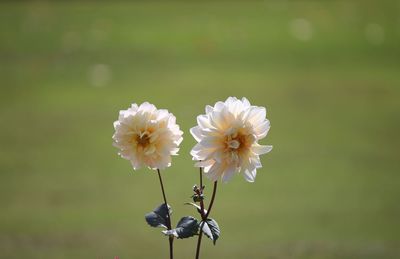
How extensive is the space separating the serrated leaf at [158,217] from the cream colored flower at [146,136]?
0.08m

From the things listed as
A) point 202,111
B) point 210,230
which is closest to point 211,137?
point 210,230

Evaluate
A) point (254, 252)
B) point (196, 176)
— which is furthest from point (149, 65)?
point (254, 252)

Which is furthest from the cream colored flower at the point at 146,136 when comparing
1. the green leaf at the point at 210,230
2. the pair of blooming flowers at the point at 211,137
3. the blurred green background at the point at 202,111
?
the blurred green background at the point at 202,111

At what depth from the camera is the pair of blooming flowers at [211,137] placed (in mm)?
1062

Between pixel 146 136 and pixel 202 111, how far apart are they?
272 cm

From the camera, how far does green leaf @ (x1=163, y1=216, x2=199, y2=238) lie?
1.10 m

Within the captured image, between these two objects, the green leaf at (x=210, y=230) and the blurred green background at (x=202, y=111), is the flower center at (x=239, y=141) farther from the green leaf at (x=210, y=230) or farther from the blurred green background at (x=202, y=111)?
the blurred green background at (x=202, y=111)

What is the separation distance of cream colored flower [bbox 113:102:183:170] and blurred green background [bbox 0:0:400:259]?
1066 millimetres

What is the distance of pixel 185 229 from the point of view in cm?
112

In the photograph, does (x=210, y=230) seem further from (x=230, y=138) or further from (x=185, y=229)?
(x=230, y=138)

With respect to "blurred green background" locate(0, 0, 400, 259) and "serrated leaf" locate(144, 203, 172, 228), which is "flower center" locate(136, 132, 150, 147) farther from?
"blurred green background" locate(0, 0, 400, 259)

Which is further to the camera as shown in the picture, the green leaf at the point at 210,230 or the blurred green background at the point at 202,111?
the blurred green background at the point at 202,111

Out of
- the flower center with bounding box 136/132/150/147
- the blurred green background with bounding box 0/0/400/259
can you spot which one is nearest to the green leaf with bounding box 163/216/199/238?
the flower center with bounding box 136/132/150/147
